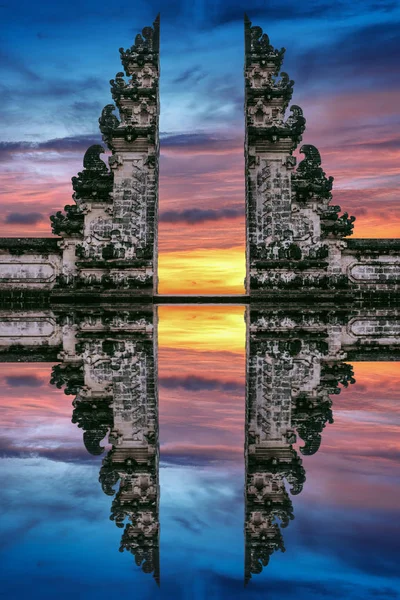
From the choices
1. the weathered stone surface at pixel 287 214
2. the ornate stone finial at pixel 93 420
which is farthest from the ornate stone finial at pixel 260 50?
the ornate stone finial at pixel 93 420

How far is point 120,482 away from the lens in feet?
17.0

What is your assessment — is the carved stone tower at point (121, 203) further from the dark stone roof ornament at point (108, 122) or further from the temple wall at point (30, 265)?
the temple wall at point (30, 265)

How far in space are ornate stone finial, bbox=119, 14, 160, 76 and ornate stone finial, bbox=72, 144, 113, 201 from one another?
261cm

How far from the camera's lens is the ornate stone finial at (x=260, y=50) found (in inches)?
858

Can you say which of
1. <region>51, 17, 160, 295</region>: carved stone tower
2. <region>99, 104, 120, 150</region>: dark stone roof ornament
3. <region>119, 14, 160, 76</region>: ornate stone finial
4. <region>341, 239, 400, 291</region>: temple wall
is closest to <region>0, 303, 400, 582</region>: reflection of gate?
<region>51, 17, 160, 295</region>: carved stone tower

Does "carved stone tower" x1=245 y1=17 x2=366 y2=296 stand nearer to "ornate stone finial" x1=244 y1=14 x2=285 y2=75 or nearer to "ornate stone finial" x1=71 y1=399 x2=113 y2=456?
"ornate stone finial" x1=244 y1=14 x2=285 y2=75

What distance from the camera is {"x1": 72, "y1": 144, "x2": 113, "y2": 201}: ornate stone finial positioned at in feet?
70.1

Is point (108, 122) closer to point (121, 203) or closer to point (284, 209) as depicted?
point (121, 203)

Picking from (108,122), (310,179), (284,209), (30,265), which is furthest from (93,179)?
(310,179)

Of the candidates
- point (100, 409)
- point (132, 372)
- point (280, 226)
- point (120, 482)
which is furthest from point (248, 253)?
point (120, 482)

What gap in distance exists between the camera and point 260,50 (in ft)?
72.0

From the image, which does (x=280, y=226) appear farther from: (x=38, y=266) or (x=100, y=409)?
(x=100, y=409)

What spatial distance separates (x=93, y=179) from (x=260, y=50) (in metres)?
6.31

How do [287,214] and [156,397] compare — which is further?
[287,214]
